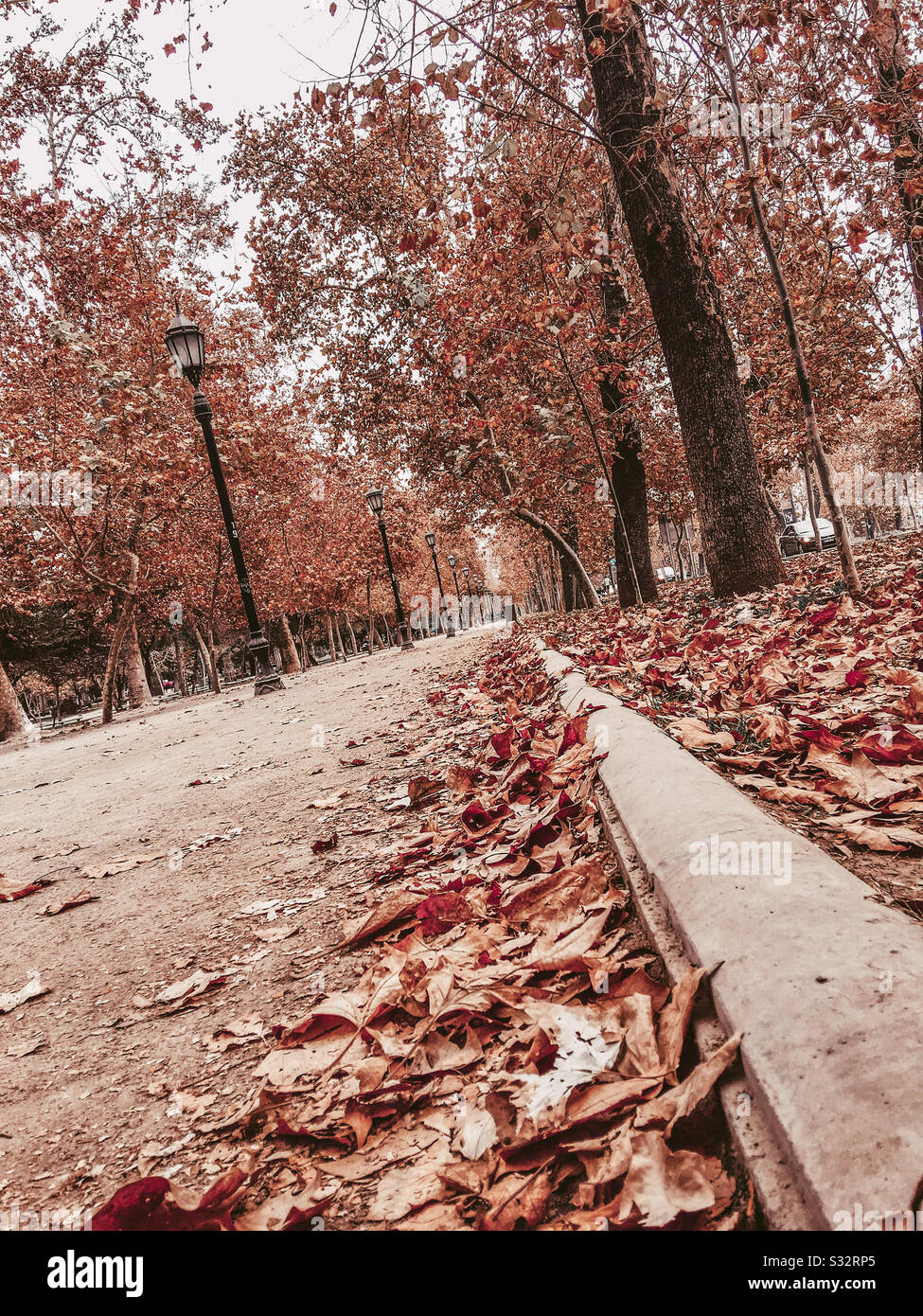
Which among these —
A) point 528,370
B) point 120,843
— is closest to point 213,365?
point 528,370

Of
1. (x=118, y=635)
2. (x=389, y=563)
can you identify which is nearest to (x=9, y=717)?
(x=118, y=635)

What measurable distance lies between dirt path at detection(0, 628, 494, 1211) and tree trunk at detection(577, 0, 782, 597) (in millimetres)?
3175

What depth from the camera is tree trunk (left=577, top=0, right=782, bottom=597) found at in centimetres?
561

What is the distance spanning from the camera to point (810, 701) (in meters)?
2.48

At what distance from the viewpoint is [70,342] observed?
12781 mm

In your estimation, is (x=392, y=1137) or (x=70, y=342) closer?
(x=392, y=1137)

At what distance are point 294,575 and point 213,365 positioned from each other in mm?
12936

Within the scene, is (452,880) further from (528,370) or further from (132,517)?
(132,517)

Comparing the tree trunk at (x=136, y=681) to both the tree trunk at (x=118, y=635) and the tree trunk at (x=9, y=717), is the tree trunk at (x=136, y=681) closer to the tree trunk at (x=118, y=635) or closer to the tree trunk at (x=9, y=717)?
the tree trunk at (x=9, y=717)

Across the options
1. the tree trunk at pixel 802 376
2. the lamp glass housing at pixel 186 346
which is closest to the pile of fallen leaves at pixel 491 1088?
the tree trunk at pixel 802 376

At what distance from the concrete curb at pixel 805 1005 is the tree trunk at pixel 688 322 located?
493 cm

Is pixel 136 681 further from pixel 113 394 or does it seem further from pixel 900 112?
pixel 900 112

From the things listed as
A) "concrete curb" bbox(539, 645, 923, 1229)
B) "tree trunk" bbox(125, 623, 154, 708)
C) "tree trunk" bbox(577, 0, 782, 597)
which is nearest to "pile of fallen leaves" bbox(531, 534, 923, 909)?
"concrete curb" bbox(539, 645, 923, 1229)

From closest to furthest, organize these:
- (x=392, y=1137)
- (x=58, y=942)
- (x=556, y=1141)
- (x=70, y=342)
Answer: (x=556, y=1141) → (x=392, y=1137) → (x=58, y=942) → (x=70, y=342)
